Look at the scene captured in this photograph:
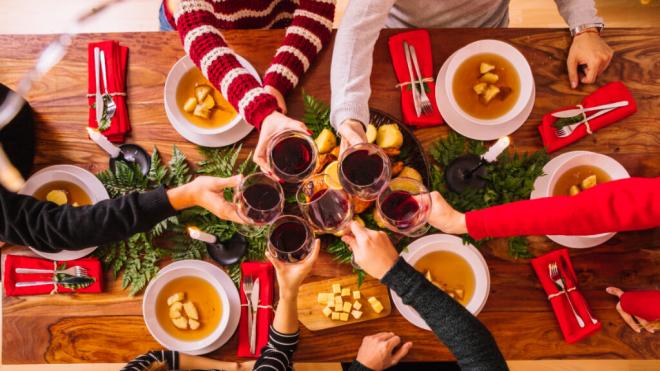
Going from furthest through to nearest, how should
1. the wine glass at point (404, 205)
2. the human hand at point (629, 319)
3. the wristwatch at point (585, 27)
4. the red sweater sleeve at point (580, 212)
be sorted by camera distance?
the wristwatch at point (585, 27), the human hand at point (629, 319), the red sweater sleeve at point (580, 212), the wine glass at point (404, 205)

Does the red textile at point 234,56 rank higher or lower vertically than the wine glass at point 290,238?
higher

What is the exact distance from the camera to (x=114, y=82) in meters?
1.61

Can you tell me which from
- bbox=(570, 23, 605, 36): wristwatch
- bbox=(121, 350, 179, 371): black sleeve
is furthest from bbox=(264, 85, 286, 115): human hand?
bbox=(570, 23, 605, 36): wristwatch

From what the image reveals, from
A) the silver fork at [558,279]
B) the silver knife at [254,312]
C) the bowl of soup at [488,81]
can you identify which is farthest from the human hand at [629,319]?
the silver knife at [254,312]

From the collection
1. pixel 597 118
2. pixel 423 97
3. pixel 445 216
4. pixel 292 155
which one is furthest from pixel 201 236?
pixel 597 118

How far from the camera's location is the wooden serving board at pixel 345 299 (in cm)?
151

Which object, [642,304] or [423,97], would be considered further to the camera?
[423,97]

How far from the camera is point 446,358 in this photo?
60.4 inches

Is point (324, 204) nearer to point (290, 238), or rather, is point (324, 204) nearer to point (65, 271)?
point (290, 238)

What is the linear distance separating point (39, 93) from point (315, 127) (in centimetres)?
98

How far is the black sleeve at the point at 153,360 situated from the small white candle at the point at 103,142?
674 mm

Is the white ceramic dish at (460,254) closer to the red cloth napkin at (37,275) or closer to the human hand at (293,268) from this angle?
the human hand at (293,268)

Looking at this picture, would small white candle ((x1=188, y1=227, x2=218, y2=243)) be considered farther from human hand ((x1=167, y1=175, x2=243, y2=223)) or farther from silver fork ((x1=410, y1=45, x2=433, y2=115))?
silver fork ((x1=410, y1=45, x2=433, y2=115))

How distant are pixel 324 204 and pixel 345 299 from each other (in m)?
0.39
